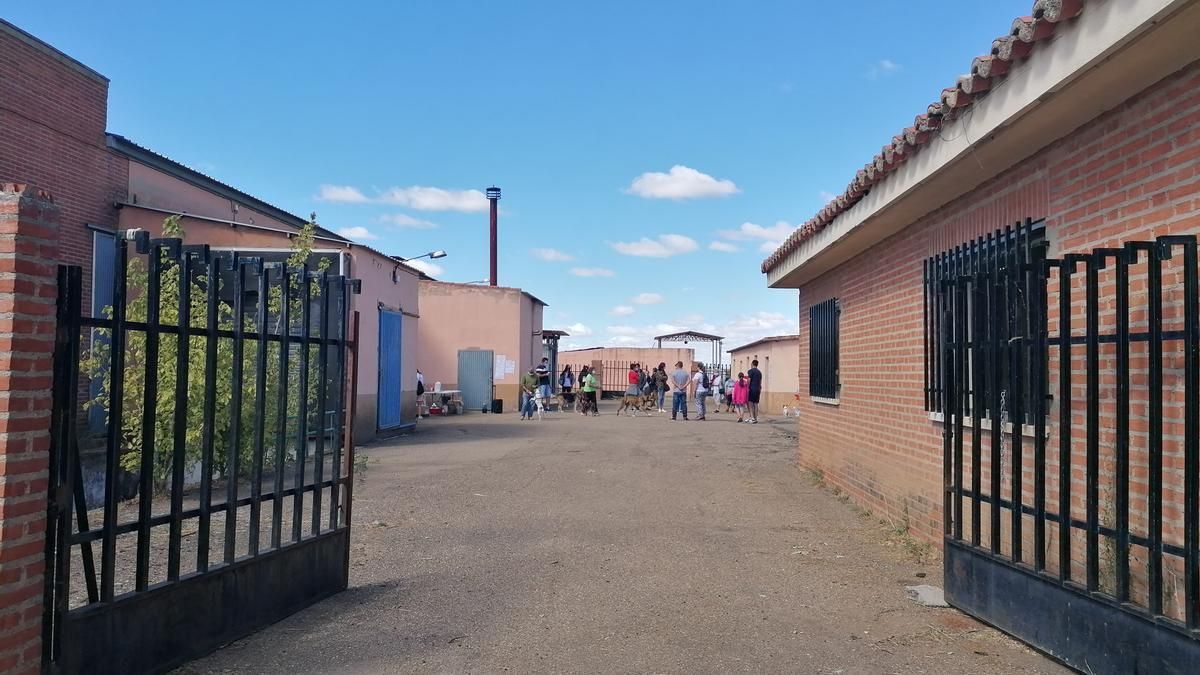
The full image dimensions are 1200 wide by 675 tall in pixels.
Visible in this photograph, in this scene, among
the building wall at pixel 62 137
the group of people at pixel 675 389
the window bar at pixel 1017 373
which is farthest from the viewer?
the group of people at pixel 675 389

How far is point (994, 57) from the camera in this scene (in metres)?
4.66

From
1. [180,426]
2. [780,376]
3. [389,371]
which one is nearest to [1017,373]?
[180,426]

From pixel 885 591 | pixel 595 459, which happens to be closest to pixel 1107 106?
pixel 885 591

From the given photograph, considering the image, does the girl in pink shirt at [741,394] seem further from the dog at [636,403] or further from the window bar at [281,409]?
the window bar at [281,409]

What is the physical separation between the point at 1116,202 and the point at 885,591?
2.89 metres

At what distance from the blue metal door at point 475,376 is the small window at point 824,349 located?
Answer: 17.8 meters

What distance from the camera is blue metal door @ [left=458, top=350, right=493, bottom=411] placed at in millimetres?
28484

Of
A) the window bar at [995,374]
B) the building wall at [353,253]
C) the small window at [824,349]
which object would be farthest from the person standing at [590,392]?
the window bar at [995,374]

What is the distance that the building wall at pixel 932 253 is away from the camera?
4.21 meters

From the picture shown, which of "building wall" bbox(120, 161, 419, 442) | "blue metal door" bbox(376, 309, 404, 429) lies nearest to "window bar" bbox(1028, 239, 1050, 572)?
"building wall" bbox(120, 161, 419, 442)

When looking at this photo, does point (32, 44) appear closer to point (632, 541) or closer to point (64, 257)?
point (64, 257)

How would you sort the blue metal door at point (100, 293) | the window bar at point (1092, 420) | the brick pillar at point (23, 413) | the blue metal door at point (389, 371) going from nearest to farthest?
the brick pillar at point (23, 413) < the window bar at point (1092, 420) < the blue metal door at point (100, 293) < the blue metal door at point (389, 371)

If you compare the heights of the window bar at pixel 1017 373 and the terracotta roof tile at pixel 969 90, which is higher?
the terracotta roof tile at pixel 969 90

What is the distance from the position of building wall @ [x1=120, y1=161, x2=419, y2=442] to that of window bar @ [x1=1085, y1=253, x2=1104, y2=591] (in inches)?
470
